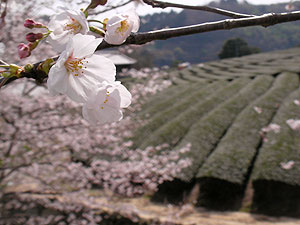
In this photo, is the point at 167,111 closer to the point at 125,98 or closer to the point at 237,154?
the point at 237,154

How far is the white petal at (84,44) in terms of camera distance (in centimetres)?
63

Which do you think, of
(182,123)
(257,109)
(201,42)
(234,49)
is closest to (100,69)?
(182,123)

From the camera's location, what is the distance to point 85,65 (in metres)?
0.71

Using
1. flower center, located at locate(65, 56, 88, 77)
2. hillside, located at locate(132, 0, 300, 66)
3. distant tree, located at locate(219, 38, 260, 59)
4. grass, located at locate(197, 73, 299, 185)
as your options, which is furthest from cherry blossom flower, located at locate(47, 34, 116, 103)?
hillside, located at locate(132, 0, 300, 66)

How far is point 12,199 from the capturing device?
533 cm

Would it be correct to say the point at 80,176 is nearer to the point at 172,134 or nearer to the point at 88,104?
the point at 172,134

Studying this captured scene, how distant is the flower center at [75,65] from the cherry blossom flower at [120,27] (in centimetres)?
9

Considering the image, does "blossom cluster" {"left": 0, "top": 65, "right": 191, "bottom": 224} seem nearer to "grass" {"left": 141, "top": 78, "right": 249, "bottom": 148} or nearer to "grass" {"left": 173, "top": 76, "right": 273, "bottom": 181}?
"grass" {"left": 173, "top": 76, "right": 273, "bottom": 181}

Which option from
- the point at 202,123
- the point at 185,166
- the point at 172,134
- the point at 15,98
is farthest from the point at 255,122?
the point at 15,98

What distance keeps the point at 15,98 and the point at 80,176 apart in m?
1.75

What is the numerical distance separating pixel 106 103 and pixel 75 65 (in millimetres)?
114

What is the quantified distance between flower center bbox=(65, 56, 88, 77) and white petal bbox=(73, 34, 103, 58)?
1.1 inches

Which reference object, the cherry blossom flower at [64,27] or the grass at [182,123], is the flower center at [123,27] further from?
the grass at [182,123]

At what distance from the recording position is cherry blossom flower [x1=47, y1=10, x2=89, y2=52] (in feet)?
2.25
